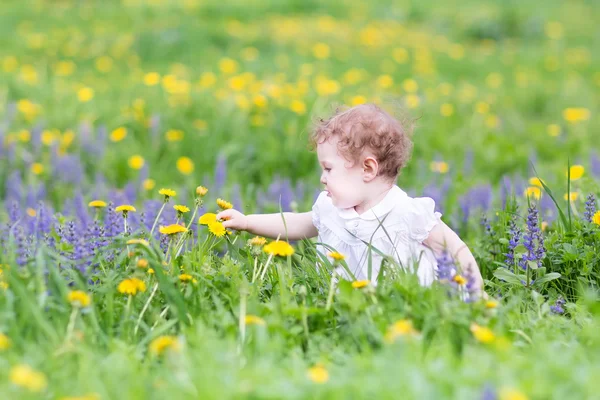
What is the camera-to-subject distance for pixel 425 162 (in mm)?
5039

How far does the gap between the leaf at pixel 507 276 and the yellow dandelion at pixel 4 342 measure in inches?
62.1

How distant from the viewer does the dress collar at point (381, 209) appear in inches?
108

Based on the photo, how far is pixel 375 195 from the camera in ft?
9.13

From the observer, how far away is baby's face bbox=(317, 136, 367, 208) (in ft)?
8.96

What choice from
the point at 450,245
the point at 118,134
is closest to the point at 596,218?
the point at 450,245

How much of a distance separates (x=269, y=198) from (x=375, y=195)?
1.66 m

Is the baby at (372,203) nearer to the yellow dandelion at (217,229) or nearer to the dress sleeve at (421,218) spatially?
the dress sleeve at (421,218)

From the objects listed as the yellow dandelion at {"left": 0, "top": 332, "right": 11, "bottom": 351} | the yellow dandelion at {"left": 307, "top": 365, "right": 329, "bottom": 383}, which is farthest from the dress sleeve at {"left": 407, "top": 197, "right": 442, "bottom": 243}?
the yellow dandelion at {"left": 0, "top": 332, "right": 11, "bottom": 351}

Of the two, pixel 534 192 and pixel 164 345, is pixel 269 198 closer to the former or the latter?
pixel 534 192

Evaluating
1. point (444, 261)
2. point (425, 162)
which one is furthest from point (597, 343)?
point (425, 162)

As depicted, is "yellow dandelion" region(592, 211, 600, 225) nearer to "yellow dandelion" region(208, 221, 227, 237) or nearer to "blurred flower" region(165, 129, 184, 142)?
"yellow dandelion" region(208, 221, 227, 237)

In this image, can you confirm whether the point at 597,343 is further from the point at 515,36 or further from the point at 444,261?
the point at 515,36

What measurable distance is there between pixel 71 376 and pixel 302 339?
648mm

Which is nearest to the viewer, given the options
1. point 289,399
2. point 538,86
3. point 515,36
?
point 289,399
